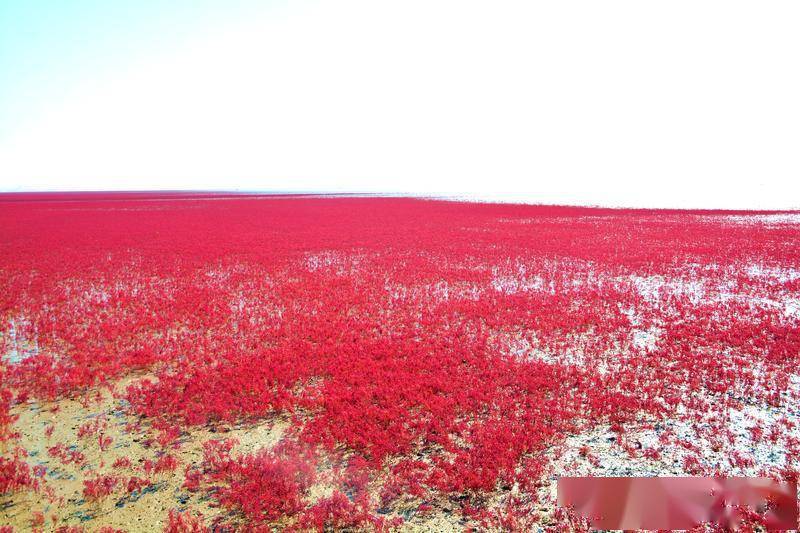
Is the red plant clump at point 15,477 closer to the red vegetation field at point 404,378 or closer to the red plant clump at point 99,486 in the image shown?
the red vegetation field at point 404,378

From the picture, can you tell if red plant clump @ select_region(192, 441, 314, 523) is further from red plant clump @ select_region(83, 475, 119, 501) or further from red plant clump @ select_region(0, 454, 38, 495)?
red plant clump @ select_region(0, 454, 38, 495)

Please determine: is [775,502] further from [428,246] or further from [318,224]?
[318,224]

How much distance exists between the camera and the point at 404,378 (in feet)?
30.1

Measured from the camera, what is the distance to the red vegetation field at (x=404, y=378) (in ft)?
19.5

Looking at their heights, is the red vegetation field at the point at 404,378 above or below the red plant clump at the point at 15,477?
above

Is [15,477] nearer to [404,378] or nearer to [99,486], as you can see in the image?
[99,486]

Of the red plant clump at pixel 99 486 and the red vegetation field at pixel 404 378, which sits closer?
the red plant clump at pixel 99 486

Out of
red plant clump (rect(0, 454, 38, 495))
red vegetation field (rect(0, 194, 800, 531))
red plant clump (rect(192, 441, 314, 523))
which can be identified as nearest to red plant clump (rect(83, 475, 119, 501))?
red vegetation field (rect(0, 194, 800, 531))

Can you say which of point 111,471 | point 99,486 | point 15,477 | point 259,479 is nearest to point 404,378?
point 259,479

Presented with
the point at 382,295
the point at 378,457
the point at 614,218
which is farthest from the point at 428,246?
the point at 614,218

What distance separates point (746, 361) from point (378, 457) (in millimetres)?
9480

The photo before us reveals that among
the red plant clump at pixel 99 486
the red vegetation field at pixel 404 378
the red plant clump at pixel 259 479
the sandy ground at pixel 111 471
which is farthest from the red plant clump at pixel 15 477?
the red plant clump at pixel 259 479

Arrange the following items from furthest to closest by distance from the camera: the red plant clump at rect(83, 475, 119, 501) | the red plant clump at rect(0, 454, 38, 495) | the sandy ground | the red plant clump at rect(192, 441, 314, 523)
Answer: the red plant clump at rect(0, 454, 38, 495), the red plant clump at rect(83, 475, 119, 501), the red plant clump at rect(192, 441, 314, 523), the sandy ground

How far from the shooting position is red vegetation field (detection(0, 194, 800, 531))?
5.95 meters
